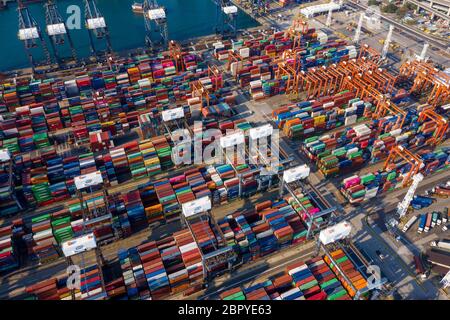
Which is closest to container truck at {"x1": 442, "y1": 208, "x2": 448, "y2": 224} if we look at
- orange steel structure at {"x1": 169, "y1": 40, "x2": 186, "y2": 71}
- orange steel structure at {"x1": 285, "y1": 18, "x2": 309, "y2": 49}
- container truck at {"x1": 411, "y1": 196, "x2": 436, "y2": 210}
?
container truck at {"x1": 411, "y1": 196, "x2": 436, "y2": 210}

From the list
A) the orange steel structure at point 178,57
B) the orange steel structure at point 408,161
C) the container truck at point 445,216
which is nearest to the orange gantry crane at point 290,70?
the orange steel structure at point 178,57

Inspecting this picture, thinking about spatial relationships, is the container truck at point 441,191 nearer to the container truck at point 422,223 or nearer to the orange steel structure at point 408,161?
the orange steel structure at point 408,161

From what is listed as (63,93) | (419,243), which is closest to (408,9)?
(419,243)

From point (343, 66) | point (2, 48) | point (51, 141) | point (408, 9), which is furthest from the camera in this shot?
point (408, 9)

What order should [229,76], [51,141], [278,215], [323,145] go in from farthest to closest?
[229,76]
[51,141]
[323,145]
[278,215]

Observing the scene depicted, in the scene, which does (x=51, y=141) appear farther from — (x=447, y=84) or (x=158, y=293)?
(x=447, y=84)
